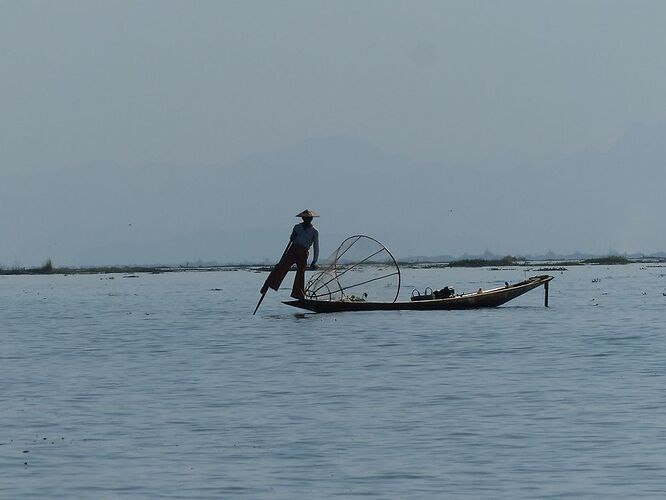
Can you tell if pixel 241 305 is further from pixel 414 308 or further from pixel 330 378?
pixel 330 378

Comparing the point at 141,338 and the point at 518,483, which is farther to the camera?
the point at 141,338

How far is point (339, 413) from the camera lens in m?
18.7

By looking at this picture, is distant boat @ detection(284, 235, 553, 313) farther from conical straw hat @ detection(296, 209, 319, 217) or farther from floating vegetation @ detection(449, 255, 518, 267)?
floating vegetation @ detection(449, 255, 518, 267)

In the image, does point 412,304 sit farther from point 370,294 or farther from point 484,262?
point 484,262

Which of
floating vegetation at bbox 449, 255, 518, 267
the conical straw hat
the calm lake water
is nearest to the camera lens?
the calm lake water

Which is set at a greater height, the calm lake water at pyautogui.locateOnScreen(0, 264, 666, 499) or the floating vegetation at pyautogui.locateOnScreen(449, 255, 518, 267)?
the floating vegetation at pyautogui.locateOnScreen(449, 255, 518, 267)

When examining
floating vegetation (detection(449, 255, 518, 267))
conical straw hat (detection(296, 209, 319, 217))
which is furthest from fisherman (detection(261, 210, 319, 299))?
floating vegetation (detection(449, 255, 518, 267))

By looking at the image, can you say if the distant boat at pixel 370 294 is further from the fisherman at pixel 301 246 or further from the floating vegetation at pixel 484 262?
the floating vegetation at pixel 484 262

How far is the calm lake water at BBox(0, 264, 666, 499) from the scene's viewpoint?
13.9 meters

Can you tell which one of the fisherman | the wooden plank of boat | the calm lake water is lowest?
the calm lake water

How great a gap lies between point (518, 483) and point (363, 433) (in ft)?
11.9

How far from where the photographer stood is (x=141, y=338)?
36188 mm

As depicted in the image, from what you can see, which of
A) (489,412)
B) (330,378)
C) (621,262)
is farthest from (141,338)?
(621,262)

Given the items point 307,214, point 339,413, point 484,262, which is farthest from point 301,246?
point 484,262
